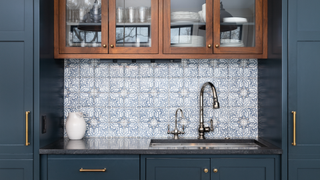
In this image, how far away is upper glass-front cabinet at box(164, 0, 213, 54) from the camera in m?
1.96

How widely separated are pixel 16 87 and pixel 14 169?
567 mm

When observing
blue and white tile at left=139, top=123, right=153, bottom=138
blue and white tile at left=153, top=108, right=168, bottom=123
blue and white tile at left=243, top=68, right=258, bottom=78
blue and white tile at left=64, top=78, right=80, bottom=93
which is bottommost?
blue and white tile at left=139, top=123, right=153, bottom=138

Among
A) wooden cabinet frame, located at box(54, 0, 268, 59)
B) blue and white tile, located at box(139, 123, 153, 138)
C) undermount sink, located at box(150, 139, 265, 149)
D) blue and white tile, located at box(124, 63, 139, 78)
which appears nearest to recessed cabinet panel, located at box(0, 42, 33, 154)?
wooden cabinet frame, located at box(54, 0, 268, 59)

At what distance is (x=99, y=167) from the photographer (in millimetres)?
1733

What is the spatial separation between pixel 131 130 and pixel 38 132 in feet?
2.54

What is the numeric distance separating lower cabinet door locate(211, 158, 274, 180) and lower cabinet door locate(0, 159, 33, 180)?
1268 mm

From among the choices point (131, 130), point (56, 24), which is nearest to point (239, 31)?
point (131, 130)

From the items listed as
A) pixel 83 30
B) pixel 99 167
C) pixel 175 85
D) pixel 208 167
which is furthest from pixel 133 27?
pixel 208 167

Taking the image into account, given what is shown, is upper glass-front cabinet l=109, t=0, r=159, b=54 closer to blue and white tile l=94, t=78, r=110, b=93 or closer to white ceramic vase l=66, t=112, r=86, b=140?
blue and white tile l=94, t=78, r=110, b=93

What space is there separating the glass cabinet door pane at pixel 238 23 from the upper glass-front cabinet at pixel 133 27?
532 mm

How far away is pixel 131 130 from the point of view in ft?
7.39

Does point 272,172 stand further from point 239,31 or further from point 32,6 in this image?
point 32,6

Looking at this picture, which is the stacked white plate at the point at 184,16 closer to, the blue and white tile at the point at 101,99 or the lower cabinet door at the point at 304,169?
the blue and white tile at the point at 101,99

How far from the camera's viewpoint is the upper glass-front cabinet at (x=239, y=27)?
1.97 m
